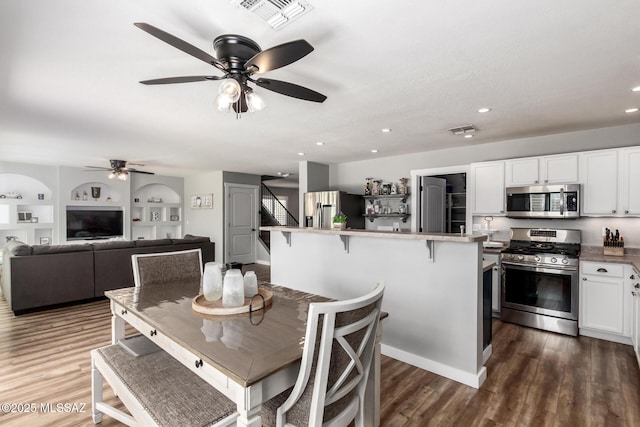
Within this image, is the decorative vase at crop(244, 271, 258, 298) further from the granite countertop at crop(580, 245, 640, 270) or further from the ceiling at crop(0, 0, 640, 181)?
the granite countertop at crop(580, 245, 640, 270)

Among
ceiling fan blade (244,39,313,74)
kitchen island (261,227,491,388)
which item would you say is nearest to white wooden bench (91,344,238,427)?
ceiling fan blade (244,39,313,74)

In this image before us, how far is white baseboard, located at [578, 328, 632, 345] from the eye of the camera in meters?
3.21

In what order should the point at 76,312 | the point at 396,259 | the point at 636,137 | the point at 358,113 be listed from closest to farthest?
1. the point at 396,259
2. the point at 358,113
3. the point at 636,137
4. the point at 76,312

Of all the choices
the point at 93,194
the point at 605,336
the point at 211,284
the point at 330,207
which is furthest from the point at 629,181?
the point at 93,194

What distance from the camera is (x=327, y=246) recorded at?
342 centimetres

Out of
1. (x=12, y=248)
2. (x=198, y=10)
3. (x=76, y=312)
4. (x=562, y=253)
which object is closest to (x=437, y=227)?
(x=562, y=253)

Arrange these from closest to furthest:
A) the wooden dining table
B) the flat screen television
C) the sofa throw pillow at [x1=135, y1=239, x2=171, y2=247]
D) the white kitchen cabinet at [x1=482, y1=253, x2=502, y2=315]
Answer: the wooden dining table
the white kitchen cabinet at [x1=482, y1=253, x2=502, y2=315]
the sofa throw pillow at [x1=135, y1=239, x2=171, y2=247]
the flat screen television

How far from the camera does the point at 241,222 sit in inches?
317

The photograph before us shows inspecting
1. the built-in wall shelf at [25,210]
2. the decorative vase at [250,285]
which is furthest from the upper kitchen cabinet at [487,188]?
the built-in wall shelf at [25,210]

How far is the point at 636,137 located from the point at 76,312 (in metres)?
7.38

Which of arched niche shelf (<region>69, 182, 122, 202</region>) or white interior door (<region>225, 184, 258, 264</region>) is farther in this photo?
white interior door (<region>225, 184, 258, 264</region>)

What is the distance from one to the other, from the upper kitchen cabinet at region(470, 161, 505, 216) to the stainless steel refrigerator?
213 centimetres

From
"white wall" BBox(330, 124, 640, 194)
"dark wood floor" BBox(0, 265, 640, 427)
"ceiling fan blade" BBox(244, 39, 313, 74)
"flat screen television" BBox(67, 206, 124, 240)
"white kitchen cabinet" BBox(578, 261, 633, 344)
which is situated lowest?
"dark wood floor" BBox(0, 265, 640, 427)

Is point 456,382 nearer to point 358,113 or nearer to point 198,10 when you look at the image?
point 358,113
